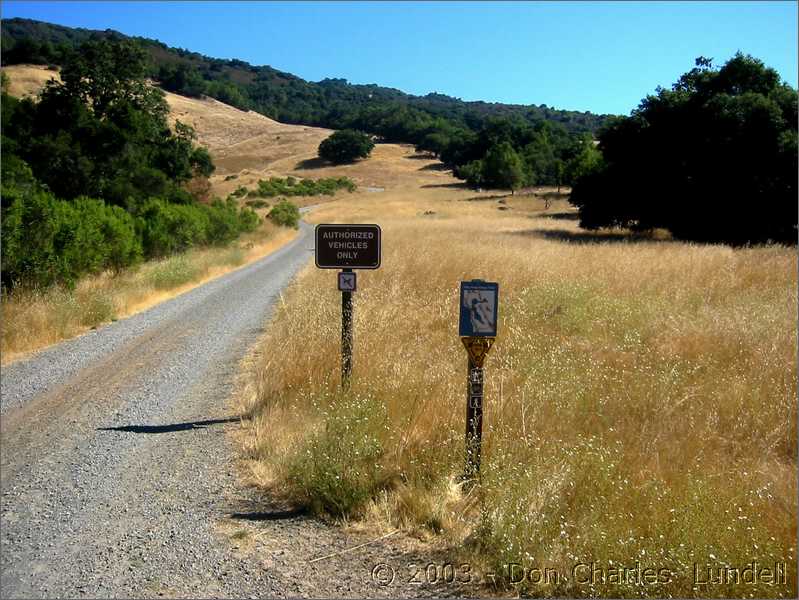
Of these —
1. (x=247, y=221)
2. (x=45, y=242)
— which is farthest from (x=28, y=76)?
(x=45, y=242)

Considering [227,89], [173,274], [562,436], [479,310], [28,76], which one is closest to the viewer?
[479,310]

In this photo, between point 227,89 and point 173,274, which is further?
point 227,89

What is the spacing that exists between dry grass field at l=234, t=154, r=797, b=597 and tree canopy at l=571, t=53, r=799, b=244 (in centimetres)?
1901

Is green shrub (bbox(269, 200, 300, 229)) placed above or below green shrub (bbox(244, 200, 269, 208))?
below

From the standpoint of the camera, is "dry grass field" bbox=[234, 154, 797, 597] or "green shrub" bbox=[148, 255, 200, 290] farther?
"green shrub" bbox=[148, 255, 200, 290]

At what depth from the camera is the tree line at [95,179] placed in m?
13.5

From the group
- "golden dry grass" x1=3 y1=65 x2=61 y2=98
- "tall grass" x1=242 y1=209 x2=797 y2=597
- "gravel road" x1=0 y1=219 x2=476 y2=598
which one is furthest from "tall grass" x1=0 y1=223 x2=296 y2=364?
"golden dry grass" x1=3 y1=65 x2=61 y2=98

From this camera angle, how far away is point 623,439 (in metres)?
5.40

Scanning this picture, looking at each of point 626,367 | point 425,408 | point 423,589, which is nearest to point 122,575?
point 423,589

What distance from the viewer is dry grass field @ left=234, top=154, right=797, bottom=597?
148 inches

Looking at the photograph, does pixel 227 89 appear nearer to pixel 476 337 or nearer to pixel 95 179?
pixel 95 179

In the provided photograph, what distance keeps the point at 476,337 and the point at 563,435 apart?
Result: 1346 millimetres

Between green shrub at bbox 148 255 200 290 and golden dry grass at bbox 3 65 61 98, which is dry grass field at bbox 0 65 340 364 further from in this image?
golden dry grass at bbox 3 65 61 98

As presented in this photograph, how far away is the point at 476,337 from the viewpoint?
4.71 metres
